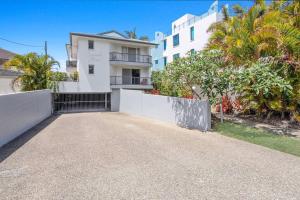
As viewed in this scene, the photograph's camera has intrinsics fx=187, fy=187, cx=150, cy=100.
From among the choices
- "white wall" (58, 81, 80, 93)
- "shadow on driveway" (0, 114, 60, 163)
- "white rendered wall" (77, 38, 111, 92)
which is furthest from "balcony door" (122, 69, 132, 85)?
"shadow on driveway" (0, 114, 60, 163)

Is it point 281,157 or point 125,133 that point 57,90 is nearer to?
point 125,133

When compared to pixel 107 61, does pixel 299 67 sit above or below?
below

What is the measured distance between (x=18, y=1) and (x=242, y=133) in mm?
19252

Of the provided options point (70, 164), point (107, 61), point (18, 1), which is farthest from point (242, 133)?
point (18, 1)

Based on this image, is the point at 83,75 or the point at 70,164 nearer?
the point at 70,164

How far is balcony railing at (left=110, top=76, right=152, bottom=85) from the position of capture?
21.3m

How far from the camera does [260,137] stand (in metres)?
8.28

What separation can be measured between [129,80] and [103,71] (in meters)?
3.39

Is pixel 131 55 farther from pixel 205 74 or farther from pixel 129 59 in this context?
pixel 205 74

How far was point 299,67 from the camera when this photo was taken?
9.00 meters

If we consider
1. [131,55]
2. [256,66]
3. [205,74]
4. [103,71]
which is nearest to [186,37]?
[131,55]

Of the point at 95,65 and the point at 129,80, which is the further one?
the point at 129,80

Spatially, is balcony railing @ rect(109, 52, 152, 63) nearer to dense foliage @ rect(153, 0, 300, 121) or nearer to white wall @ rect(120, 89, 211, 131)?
white wall @ rect(120, 89, 211, 131)

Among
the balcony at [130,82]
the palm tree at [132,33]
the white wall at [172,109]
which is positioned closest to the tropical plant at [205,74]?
the white wall at [172,109]
